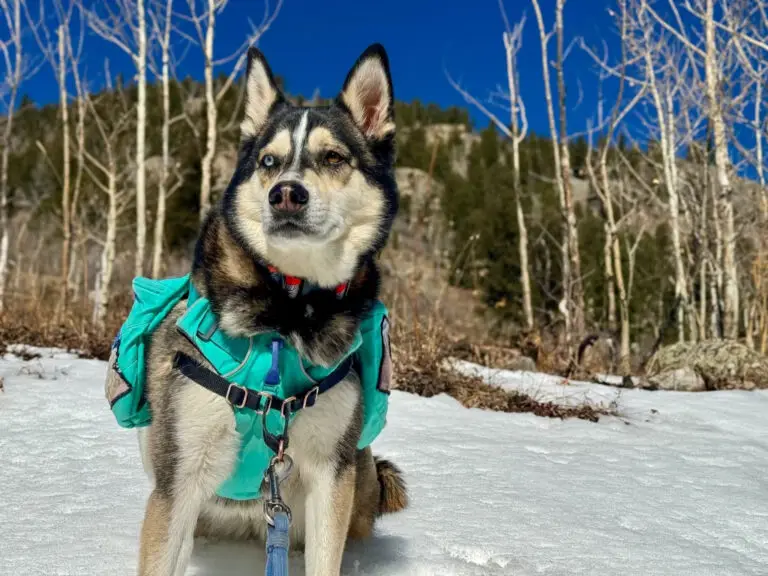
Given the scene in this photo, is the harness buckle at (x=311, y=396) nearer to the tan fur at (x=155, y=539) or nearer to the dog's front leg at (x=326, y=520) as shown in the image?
the dog's front leg at (x=326, y=520)

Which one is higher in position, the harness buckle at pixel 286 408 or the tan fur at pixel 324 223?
the tan fur at pixel 324 223

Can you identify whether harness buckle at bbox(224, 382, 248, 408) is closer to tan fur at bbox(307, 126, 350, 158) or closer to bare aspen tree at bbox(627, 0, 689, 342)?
tan fur at bbox(307, 126, 350, 158)

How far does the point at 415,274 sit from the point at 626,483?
4.13 m

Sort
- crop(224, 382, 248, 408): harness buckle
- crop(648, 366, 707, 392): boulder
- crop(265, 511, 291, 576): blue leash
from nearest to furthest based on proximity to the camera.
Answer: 1. crop(265, 511, 291, 576): blue leash
2. crop(224, 382, 248, 408): harness buckle
3. crop(648, 366, 707, 392): boulder

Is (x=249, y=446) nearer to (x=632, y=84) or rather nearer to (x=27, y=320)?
(x=27, y=320)

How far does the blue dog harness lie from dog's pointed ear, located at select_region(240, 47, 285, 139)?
31.9 inches

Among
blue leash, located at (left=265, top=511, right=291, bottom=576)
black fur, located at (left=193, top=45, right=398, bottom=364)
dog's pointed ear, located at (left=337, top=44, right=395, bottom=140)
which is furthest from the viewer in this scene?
dog's pointed ear, located at (left=337, top=44, right=395, bottom=140)

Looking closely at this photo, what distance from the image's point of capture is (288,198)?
6.83 ft

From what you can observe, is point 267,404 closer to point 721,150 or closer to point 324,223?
point 324,223

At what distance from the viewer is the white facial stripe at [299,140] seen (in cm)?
233

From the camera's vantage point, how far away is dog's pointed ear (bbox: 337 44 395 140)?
255 centimetres

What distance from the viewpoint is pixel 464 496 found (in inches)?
129

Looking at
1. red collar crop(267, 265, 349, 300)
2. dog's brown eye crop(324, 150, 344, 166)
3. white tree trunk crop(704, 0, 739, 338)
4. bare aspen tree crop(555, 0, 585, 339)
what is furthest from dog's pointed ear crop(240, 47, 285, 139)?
white tree trunk crop(704, 0, 739, 338)

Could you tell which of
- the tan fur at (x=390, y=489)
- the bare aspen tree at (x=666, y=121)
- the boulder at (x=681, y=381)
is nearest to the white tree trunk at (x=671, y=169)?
the bare aspen tree at (x=666, y=121)
